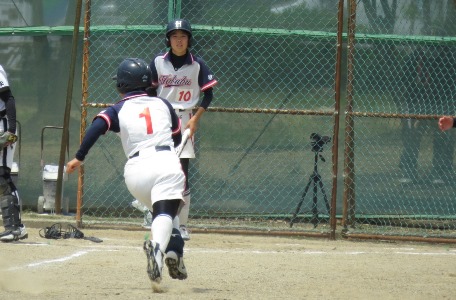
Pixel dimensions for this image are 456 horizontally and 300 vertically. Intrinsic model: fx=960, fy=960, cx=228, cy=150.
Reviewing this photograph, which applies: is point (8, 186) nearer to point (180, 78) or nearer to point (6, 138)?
point (6, 138)

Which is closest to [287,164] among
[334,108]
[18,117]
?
[334,108]

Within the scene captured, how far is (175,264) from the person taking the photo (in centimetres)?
645

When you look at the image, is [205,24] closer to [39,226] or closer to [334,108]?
[334,108]

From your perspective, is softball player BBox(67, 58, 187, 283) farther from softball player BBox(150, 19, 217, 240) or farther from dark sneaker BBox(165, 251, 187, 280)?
softball player BBox(150, 19, 217, 240)

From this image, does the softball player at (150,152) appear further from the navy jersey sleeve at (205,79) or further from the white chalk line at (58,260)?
the navy jersey sleeve at (205,79)

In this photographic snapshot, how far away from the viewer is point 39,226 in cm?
1074

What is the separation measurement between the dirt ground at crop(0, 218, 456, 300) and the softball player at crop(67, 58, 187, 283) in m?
0.41

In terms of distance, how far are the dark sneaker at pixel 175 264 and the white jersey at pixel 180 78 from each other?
3.26 metres

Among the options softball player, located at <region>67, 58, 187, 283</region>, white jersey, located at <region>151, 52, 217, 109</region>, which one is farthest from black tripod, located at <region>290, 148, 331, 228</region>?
softball player, located at <region>67, 58, 187, 283</region>

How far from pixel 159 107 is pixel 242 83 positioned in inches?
179

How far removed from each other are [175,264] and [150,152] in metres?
0.77

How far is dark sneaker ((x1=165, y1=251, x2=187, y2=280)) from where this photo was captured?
6.41 metres

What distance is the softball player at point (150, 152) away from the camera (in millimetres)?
6363

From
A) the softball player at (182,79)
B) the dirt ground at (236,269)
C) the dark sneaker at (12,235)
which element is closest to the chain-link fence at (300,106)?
the dirt ground at (236,269)
